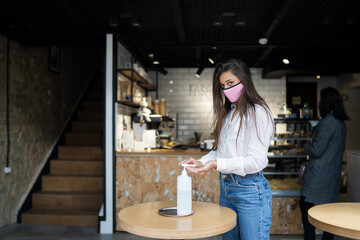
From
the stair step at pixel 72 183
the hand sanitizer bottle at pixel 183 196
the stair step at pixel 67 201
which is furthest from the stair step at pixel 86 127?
the hand sanitizer bottle at pixel 183 196

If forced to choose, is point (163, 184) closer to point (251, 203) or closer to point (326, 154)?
point (326, 154)

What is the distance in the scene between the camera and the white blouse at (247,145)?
173 centimetres

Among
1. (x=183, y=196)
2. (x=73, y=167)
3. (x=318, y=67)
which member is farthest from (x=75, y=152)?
(x=318, y=67)

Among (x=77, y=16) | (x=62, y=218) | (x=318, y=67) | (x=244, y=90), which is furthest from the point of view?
(x=318, y=67)

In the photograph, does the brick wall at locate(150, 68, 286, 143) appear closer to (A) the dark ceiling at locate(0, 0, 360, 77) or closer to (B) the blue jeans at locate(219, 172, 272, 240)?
(A) the dark ceiling at locate(0, 0, 360, 77)

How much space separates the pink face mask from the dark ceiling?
2588 millimetres

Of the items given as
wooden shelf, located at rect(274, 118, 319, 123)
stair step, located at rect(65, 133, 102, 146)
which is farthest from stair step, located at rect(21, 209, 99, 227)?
wooden shelf, located at rect(274, 118, 319, 123)

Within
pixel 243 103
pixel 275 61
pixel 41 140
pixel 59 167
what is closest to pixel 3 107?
pixel 41 140

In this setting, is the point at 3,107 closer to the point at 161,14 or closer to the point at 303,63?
the point at 161,14

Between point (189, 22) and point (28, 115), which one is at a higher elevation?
point (189, 22)

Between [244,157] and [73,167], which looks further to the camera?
[73,167]

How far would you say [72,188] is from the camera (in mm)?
5320

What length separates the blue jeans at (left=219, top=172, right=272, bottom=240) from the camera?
1790mm

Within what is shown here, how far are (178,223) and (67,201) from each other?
12.5ft
